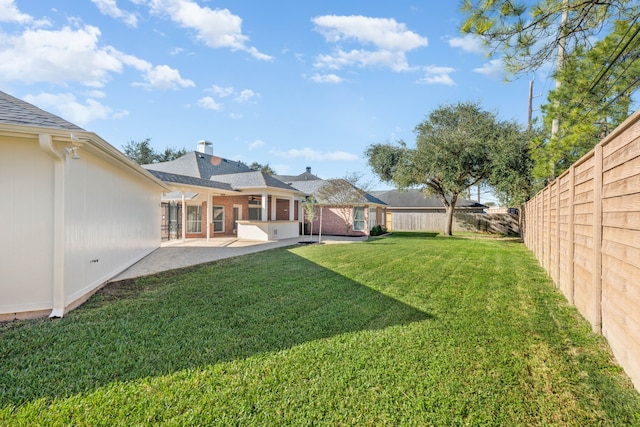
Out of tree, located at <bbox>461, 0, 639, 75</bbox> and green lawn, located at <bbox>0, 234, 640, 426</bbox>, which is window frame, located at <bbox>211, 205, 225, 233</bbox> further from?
tree, located at <bbox>461, 0, 639, 75</bbox>

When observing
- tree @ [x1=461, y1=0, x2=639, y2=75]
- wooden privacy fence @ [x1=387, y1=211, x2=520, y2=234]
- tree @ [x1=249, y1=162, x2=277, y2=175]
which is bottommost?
wooden privacy fence @ [x1=387, y1=211, x2=520, y2=234]

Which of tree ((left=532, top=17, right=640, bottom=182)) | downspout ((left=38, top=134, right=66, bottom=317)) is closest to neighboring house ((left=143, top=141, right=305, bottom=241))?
downspout ((left=38, top=134, right=66, bottom=317))

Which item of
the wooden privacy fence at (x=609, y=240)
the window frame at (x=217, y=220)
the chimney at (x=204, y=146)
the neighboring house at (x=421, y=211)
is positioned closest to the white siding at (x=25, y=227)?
the wooden privacy fence at (x=609, y=240)

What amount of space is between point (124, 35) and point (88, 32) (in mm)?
985

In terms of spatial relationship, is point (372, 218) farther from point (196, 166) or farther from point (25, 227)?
point (25, 227)

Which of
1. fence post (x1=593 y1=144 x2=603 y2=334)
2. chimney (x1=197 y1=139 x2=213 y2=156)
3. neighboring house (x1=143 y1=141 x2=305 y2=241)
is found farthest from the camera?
chimney (x1=197 y1=139 x2=213 y2=156)

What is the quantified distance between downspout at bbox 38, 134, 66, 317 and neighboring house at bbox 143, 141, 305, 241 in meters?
9.08

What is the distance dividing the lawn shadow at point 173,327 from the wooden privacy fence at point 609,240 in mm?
2056

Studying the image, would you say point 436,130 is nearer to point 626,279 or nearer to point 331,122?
point 331,122

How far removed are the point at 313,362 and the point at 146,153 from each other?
46.9 m

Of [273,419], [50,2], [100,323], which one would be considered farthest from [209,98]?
[273,419]

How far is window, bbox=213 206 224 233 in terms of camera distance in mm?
18188

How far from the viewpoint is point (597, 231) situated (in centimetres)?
345

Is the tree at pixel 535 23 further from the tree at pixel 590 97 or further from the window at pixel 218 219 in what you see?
the window at pixel 218 219
